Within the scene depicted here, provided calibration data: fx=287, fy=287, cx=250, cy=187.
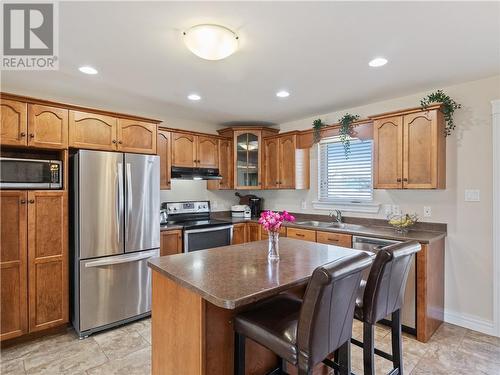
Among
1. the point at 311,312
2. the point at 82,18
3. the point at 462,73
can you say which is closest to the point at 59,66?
the point at 82,18

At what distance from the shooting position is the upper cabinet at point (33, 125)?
2.49 m

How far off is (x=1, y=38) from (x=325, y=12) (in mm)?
2175

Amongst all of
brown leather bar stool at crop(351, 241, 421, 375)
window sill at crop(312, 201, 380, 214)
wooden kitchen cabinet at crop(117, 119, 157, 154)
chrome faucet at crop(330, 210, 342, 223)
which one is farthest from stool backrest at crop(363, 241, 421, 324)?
wooden kitchen cabinet at crop(117, 119, 157, 154)

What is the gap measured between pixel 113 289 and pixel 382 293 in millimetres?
2499

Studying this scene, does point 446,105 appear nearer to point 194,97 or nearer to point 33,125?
point 194,97

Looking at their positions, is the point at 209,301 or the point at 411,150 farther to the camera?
the point at 411,150

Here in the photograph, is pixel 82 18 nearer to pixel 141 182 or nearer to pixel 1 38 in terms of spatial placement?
pixel 1 38

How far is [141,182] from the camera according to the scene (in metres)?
3.08

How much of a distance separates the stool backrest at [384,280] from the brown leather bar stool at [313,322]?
10.6 inches

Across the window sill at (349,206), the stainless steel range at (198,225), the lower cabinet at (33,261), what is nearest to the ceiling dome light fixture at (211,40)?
the lower cabinet at (33,261)

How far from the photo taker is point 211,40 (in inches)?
74.4

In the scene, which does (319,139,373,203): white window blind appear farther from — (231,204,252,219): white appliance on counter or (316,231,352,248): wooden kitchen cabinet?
(231,204,252,219): white appliance on counter

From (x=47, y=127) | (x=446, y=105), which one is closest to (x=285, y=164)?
(x=446, y=105)

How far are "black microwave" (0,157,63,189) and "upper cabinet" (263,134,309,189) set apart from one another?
8.99 feet
